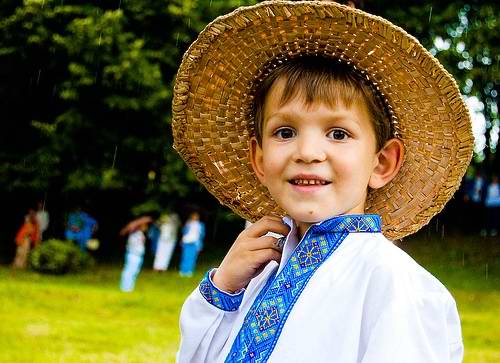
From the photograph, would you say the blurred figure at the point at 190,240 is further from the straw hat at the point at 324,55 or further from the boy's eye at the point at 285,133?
the boy's eye at the point at 285,133

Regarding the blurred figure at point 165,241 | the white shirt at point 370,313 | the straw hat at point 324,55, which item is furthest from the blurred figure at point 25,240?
the white shirt at point 370,313

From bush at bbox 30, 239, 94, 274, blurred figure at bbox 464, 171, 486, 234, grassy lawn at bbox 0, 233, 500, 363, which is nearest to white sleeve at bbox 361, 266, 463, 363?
grassy lawn at bbox 0, 233, 500, 363

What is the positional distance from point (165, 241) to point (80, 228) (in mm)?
1964

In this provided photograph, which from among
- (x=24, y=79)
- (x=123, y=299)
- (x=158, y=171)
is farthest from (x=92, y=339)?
(x=24, y=79)

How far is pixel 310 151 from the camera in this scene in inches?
72.4

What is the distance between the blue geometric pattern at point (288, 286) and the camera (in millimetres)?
1837

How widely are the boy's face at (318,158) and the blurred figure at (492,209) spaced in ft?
56.9

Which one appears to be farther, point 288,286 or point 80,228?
point 80,228

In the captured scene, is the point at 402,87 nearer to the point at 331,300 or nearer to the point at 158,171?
the point at 331,300

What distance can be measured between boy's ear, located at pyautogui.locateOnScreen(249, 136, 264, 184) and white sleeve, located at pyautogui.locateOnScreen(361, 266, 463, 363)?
606 mm

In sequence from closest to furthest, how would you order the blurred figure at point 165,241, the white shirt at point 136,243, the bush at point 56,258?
the white shirt at point 136,243 → the bush at point 56,258 → the blurred figure at point 165,241

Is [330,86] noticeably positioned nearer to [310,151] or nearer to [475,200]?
[310,151]

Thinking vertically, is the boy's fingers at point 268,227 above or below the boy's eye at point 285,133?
below

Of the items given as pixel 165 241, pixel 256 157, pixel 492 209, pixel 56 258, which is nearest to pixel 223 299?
pixel 256 157
